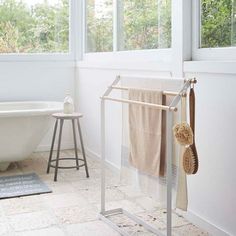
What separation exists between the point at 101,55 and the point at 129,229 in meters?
2.11

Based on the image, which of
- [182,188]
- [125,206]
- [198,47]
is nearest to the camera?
[182,188]

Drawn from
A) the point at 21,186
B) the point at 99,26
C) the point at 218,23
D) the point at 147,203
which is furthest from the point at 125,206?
the point at 99,26

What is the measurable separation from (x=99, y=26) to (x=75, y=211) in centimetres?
217

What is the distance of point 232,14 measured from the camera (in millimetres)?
2346

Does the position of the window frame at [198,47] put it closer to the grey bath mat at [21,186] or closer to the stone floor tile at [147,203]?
the stone floor tile at [147,203]

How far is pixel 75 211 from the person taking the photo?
9.36 ft

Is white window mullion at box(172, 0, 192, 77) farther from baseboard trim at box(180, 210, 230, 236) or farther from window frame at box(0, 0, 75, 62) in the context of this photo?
window frame at box(0, 0, 75, 62)

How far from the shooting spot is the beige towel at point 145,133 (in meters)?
2.38

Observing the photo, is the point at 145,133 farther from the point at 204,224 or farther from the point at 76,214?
the point at 76,214

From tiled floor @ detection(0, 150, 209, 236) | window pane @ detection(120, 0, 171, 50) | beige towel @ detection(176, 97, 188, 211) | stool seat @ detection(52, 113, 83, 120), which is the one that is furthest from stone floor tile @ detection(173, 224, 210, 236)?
stool seat @ detection(52, 113, 83, 120)

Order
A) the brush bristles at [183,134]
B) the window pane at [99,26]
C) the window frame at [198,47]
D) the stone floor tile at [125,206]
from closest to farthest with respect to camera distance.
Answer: the brush bristles at [183,134]
the window frame at [198,47]
the stone floor tile at [125,206]
the window pane at [99,26]

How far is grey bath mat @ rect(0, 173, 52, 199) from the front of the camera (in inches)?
126

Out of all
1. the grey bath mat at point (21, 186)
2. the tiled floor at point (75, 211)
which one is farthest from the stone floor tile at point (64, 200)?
the grey bath mat at point (21, 186)

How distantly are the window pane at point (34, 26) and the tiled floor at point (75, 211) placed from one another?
1.64m
